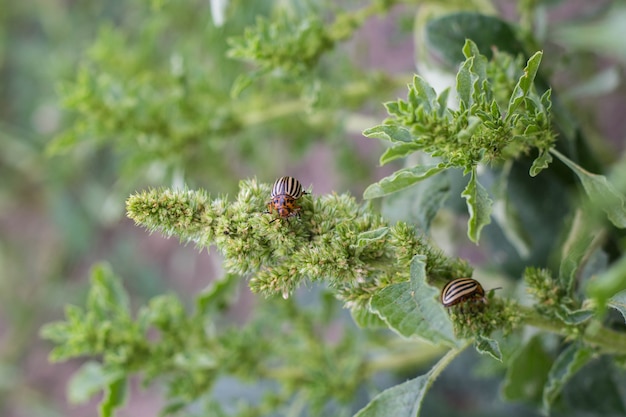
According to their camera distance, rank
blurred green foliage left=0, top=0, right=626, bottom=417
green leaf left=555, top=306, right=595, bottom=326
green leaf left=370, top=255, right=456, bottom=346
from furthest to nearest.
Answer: blurred green foliage left=0, top=0, right=626, bottom=417 < green leaf left=555, top=306, right=595, bottom=326 < green leaf left=370, top=255, right=456, bottom=346

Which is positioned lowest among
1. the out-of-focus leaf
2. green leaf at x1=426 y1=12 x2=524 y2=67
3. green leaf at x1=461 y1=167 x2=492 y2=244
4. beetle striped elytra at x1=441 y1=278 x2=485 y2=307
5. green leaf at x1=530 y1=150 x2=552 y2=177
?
beetle striped elytra at x1=441 y1=278 x2=485 y2=307

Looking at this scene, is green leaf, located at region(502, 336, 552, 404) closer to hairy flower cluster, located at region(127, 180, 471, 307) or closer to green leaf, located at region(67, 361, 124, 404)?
hairy flower cluster, located at region(127, 180, 471, 307)

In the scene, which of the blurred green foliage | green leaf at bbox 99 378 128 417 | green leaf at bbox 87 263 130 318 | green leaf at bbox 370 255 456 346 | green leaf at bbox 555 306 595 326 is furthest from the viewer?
green leaf at bbox 87 263 130 318

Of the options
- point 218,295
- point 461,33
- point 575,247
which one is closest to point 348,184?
point 218,295

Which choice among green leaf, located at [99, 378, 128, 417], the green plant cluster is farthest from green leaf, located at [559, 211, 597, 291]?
green leaf, located at [99, 378, 128, 417]

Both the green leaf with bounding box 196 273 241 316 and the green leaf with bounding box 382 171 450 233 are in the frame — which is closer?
the green leaf with bounding box 382 171 450 233
